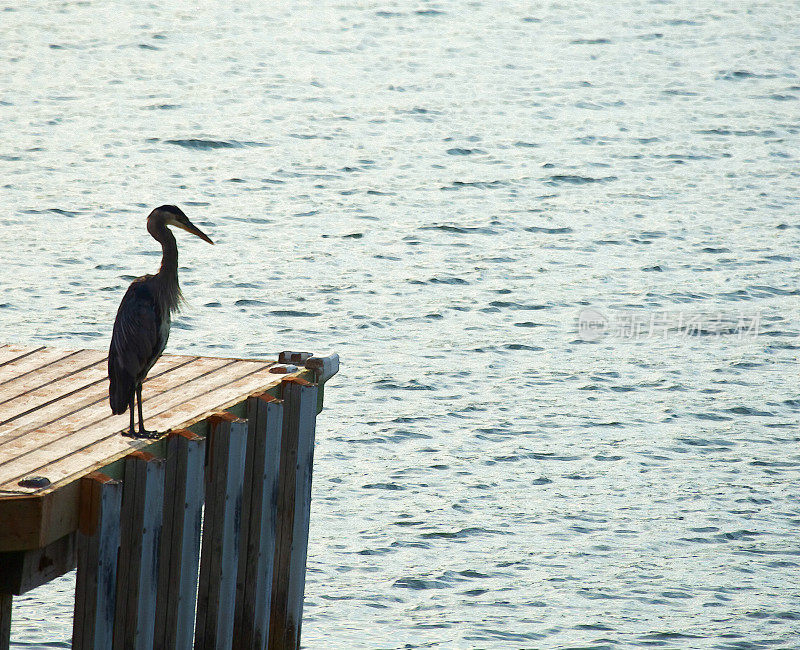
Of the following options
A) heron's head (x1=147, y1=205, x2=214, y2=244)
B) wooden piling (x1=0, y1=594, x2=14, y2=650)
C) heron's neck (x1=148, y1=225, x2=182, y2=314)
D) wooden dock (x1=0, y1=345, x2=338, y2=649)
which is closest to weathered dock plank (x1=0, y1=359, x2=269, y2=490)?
wooden dock (x1=0, y1=345, x2=338, y2=649)

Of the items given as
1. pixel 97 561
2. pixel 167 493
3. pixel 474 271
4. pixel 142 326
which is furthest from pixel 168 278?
pixel 474 271

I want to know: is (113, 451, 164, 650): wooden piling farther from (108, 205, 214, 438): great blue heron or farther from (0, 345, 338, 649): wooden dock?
(108, 205, 214, 438): great blue heron

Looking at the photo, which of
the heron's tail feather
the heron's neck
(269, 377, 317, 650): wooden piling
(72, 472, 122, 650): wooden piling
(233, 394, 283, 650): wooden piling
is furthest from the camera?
(269, 377, 317, 650): wooden piling

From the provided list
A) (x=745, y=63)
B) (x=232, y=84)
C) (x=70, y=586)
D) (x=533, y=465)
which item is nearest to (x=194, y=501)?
(x=70, y=586)

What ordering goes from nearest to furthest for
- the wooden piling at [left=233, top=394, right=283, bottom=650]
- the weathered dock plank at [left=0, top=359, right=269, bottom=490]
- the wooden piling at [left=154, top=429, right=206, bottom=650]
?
1. the weathered dock plank at [left=0, top=359, right=269, bottom=490]
2. the wooden piling at [left=154, top=429, right=206, bottom=650]
3. the wooden piling at [left=233, top=394, right=283, bottom=650]

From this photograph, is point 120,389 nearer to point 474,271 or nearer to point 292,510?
point 292,510

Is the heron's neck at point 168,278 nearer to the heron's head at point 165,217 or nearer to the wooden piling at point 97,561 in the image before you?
the heron's head at point 165,217

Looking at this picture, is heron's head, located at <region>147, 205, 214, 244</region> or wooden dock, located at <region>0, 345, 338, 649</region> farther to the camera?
heron's head, located at <region>147, 205, 214, 244</region>

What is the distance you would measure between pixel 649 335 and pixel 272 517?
9.19 m

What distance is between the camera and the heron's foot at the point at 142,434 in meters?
6.64

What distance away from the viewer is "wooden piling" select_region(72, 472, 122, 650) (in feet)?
19.6

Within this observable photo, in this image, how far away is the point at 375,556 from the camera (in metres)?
10.5

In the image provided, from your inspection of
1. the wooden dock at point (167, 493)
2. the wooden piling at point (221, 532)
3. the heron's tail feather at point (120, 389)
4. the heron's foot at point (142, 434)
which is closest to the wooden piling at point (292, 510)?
the wooden dock at point (167, 493)

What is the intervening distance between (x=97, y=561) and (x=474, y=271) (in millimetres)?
12272
